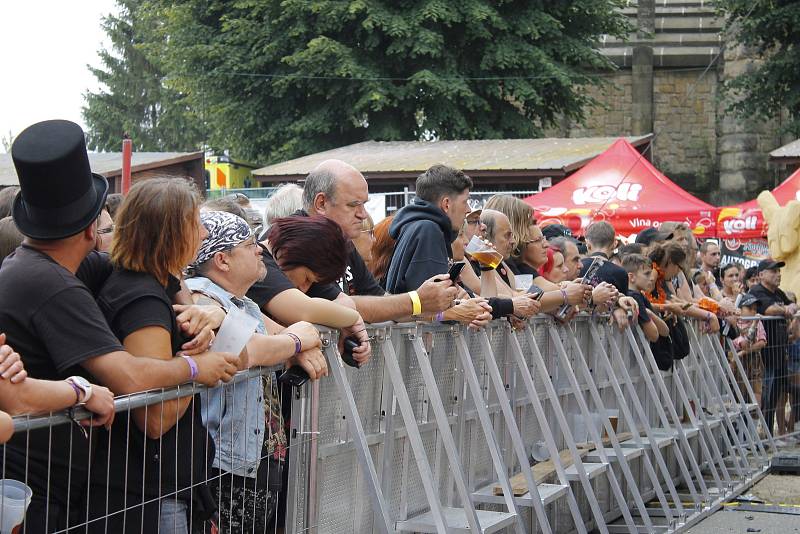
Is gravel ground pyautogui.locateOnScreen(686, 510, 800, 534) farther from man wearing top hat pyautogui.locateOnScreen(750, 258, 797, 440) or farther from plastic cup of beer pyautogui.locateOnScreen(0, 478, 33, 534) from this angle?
plastic cup of beer pyautogui.locateOnScreen(0, 478, 33, 534)

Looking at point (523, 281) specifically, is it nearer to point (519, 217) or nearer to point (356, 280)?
point (519, 217)

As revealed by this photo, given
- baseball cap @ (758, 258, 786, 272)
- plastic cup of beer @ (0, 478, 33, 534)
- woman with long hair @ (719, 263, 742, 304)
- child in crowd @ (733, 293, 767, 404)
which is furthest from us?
woman with long hair @ (719, 263, 742, 304)

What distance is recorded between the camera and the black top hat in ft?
11.7

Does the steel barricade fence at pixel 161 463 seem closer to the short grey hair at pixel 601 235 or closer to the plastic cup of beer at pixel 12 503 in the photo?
the plastic cup of beer at pixel 12 503

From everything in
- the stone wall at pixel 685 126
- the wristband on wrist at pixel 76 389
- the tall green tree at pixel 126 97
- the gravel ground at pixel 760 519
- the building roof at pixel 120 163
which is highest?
the tall green tree at pixel 126 97

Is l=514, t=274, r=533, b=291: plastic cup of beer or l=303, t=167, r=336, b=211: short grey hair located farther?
l=514, t=274, r=533, b=291: plastic cup of beer

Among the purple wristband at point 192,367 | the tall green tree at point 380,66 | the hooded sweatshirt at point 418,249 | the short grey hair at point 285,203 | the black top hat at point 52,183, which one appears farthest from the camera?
the tall green tree at point 380,66

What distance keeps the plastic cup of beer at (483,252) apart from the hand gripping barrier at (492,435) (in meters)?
0.36

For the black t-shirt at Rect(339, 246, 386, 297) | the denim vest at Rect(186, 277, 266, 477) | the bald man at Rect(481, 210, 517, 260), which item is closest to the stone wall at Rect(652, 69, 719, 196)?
the bald man at Rect(481, 210, 517, 260)

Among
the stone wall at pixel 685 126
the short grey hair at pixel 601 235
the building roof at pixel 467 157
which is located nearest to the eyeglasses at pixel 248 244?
the short grey hair at pixel 601 235

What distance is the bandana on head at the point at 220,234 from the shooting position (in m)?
4.47

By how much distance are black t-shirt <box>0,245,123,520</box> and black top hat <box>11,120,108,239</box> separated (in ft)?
0.53

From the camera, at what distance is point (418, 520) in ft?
18.3

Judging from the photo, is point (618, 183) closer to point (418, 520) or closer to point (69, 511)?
point (418, 520)
